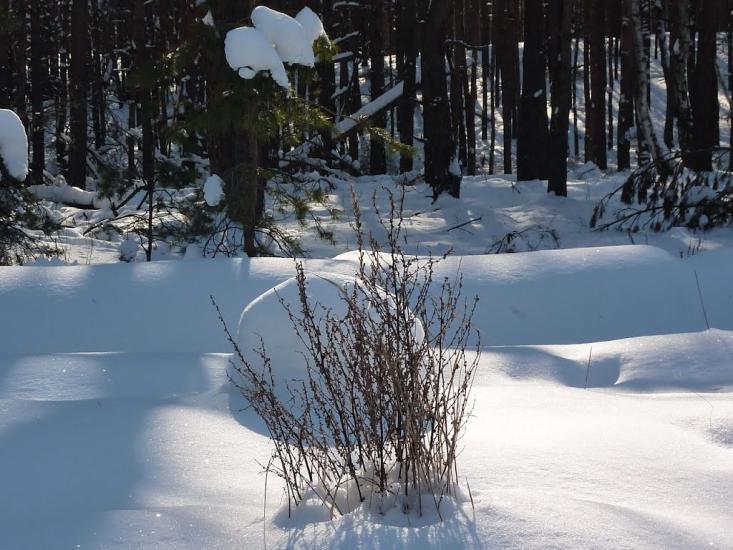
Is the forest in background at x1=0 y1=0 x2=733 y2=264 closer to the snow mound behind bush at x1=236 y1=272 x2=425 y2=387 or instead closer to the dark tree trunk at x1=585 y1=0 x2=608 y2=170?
the dark tree trunk at x1=585 y1=0 x2=608 y2=170

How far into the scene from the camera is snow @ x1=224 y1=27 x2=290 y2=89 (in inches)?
286

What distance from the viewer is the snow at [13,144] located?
741cm

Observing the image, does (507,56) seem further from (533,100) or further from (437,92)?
(437,92)

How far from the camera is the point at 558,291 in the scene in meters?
6.58

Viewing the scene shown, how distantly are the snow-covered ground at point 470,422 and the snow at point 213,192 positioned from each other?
3.73 ft

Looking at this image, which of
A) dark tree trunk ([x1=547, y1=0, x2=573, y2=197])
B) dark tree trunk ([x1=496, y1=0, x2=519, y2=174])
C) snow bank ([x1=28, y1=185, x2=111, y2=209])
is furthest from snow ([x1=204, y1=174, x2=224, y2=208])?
dark tree trunk ([x1=496, y1=0, x2=519, y2=174])

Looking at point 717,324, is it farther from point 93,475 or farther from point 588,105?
point 588,105

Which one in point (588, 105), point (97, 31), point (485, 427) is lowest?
point (485, 427)

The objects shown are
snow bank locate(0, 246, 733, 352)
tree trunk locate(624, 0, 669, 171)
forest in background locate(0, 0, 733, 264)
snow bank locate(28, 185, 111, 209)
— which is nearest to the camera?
snow bank locate(0, 246, 733, 352)

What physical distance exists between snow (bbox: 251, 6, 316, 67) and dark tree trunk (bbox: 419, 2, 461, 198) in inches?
194

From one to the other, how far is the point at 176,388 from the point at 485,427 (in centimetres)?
172

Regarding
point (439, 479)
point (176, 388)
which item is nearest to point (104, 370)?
point (176, 388)

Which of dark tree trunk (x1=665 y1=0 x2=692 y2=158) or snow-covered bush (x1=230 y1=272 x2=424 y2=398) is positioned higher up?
dark tree trunk (x1=665 y1=0 x2=692 y2=158)

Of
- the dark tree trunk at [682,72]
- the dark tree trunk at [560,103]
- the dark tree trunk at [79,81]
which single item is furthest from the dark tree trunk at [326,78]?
the dark tree trunk at [682,72]
